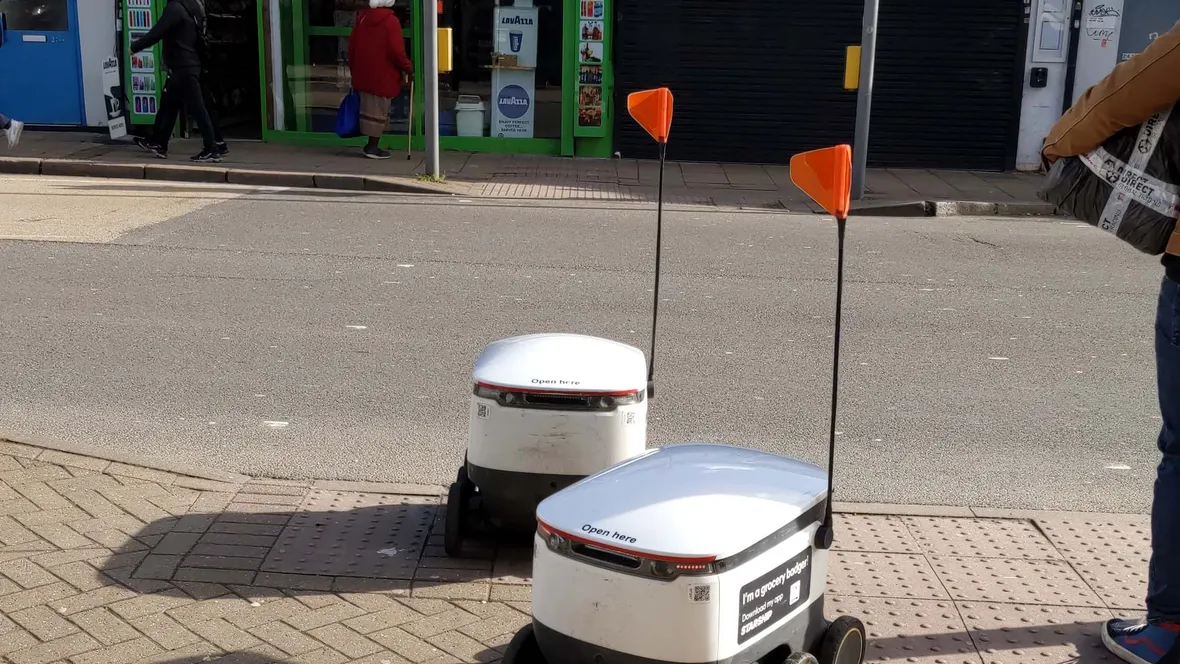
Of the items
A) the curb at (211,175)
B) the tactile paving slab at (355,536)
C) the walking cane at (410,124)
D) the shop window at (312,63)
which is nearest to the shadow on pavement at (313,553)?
the tactile paving slab at (355,536)

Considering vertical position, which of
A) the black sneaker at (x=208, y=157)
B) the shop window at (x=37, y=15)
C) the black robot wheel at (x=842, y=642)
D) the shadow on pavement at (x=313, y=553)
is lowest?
the shadow on pavement at (x=313, y=553)

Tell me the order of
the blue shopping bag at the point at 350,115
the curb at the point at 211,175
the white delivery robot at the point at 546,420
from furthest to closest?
the blue shopping bag at the point at 350,115 < the curb at the point at 211,175 < the white delivery robot at the point at 546,420

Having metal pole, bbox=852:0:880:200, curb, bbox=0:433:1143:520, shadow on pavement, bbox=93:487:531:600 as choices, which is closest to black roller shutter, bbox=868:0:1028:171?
metal pole, bbox=852:0:880:200

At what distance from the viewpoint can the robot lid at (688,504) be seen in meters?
2.83

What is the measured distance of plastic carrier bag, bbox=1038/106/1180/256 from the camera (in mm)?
3148

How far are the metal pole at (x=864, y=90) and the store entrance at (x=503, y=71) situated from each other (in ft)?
14.1

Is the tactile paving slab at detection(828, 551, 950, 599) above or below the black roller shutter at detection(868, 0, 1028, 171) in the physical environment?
below

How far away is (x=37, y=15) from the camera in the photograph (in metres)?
16.2

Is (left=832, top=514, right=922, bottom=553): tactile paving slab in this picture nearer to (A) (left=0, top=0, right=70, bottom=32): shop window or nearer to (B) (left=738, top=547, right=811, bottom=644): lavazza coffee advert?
(B) (left=738, top=547, right=811, bottom=644): lavazza coffee advert

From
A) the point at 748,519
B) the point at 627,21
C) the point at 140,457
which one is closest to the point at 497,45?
the point at 627,21

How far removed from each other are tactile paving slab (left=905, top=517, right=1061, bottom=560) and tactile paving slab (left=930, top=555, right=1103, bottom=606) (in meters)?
0.07

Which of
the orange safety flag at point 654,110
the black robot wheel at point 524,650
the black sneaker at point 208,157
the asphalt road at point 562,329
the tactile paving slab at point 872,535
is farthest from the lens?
the black sneaker at point 208,157

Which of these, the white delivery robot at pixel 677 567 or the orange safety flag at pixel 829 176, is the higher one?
the orange safety flag at pixel 829 176

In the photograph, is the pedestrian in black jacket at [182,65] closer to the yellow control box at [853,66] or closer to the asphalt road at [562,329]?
the asphalt road at [562,329]
